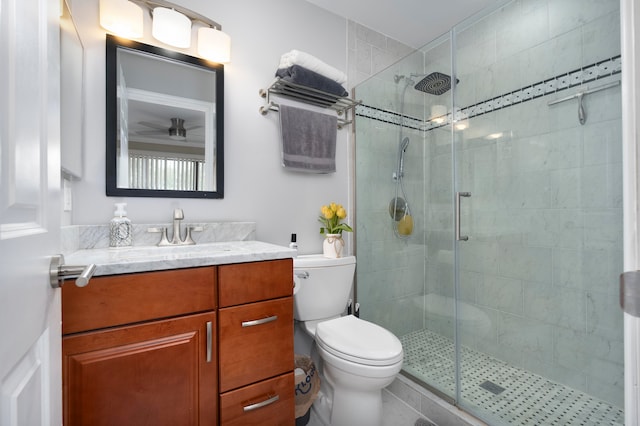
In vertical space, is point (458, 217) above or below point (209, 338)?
above

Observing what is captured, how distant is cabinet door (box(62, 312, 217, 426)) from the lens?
2.64ft

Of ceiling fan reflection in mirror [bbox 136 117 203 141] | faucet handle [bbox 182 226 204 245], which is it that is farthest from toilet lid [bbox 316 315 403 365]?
ceiling fan reflection in mirror [bbox 136 117 203 141]

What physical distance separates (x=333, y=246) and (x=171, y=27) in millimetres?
1413

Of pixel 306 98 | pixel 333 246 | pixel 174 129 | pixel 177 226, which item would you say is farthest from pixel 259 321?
pixel 306 98

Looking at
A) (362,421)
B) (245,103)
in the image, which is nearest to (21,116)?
(245,103)

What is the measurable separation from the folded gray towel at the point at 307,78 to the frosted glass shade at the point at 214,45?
12.0 inches

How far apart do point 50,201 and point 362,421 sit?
4.80 ft

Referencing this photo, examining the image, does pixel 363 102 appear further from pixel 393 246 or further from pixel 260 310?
pixel 260 310

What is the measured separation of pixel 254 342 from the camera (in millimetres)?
1079

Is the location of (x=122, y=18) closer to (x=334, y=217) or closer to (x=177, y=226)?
(x=177, y=226)

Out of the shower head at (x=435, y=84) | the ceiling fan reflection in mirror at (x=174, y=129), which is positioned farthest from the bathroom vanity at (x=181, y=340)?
the shower head at (x=435, y=84)

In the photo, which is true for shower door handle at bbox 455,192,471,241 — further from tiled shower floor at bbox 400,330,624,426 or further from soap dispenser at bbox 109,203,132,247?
soap dispenser at bbox 109,203,132,247

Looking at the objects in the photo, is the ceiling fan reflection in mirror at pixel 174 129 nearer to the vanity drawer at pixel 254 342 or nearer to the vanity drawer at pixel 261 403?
the vanity drawer at pixel 254 342

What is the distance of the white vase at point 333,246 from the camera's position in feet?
5.81
